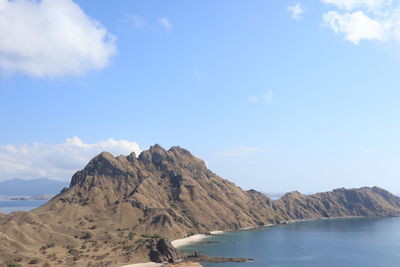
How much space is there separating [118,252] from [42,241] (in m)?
39.2

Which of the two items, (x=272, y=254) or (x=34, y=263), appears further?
(x=272, y=254)

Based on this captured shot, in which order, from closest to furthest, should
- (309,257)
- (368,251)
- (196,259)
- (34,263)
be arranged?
(34,263) → (196,259) → (309,257) → (368,251)

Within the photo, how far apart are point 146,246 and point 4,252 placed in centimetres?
5803

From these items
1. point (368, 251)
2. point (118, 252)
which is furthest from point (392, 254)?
point (118, 252)

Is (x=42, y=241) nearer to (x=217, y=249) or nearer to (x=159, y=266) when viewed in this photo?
(x=159, y=266)

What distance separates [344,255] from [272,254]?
34.8 meters

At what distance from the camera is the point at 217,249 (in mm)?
199875

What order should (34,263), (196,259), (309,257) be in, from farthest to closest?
(309,257), (196,259), (34,263)

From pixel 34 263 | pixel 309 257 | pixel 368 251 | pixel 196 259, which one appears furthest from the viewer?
pixel 368 251

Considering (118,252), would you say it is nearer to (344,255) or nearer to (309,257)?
(309,257)

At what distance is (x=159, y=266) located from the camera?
515ft

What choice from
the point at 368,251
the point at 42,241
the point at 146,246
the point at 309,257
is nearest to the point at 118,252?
the point at 146,246

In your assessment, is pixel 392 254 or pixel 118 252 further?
pixel 392 254

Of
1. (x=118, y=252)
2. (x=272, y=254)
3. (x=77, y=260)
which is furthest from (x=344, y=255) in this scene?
(x=77, y=260)
